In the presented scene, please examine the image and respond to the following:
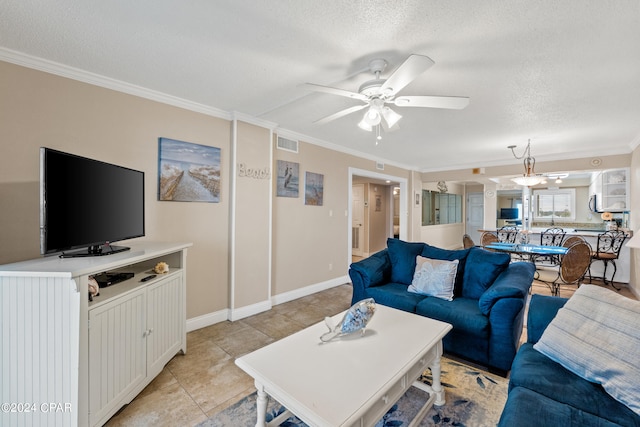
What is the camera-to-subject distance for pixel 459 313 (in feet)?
7.74

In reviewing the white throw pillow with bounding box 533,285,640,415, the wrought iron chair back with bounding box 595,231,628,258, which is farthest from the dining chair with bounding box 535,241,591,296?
the white throw pillow with bounding box 533,285,640,415

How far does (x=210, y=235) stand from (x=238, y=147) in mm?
1082

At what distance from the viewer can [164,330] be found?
2164 millimetres

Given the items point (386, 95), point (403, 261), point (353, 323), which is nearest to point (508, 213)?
point (403, 261)

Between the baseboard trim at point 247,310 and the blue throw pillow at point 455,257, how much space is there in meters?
1.87

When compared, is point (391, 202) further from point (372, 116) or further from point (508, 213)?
point (372, 116)

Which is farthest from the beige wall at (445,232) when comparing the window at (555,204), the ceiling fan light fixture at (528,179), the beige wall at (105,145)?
the beige wall at (105,145)

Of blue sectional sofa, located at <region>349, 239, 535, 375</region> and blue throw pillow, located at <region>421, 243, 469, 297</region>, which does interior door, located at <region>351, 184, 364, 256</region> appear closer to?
blue sectional sofa, located at <region>349, 239, 535, 375</region>

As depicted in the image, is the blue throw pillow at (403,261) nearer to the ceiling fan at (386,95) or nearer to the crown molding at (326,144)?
the ceiling fan at (386,95)

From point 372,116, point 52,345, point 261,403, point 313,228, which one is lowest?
point 261,403

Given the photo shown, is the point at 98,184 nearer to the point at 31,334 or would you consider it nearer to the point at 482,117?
the point at 31,334

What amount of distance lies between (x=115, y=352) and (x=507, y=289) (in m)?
2.79

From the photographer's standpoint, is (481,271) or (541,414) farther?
(481,271)

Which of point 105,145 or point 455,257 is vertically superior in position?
point 105,145
